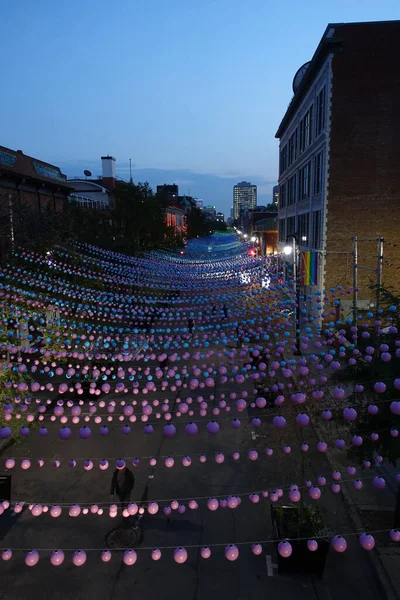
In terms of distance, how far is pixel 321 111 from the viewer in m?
24.6

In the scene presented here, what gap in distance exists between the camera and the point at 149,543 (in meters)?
7.70

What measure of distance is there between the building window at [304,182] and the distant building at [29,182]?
1598cm

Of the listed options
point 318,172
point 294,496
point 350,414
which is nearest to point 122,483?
point 294,496

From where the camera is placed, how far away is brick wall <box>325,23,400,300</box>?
21.7 meters

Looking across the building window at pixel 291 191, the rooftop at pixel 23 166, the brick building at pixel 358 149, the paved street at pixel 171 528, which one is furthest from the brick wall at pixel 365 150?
the rooftop at pixel 23 166

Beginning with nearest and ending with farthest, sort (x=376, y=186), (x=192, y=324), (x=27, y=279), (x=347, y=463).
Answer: (x=347, y=463) < (x=27, y=279) < (x=192, y=324) < (x=376, y=186)

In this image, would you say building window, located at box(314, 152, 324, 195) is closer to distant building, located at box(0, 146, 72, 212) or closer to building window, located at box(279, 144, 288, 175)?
distant building, located at box(0, 146, 72, 212)

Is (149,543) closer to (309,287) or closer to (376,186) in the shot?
(376,186)

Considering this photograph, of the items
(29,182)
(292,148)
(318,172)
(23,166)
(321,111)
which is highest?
(292,148)

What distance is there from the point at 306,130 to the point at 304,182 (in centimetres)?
348

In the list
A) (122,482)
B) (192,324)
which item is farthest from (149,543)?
(192,324)

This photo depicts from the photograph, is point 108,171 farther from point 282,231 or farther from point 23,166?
point 23,166

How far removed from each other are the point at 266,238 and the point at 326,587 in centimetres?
5406

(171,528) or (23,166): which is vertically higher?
(23,166)
